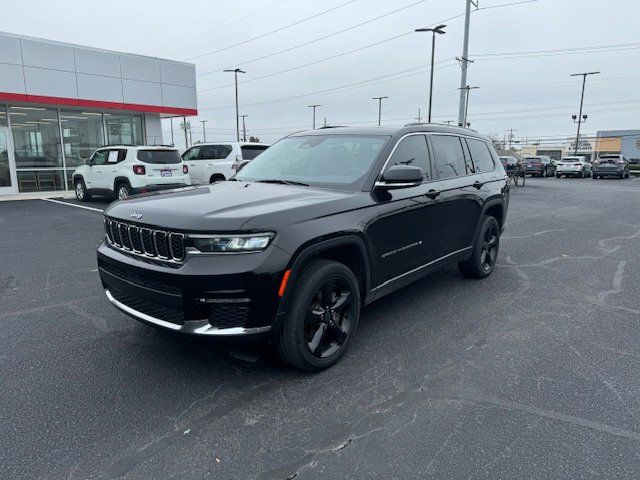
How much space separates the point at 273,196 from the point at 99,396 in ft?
5.94

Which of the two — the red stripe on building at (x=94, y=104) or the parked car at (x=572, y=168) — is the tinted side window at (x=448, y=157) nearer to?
the red stripe on building at (x=94, y=104)

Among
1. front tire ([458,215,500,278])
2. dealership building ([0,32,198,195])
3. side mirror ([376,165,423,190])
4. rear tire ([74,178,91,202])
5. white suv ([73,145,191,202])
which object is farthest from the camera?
dealership building ([0,32,198,195])

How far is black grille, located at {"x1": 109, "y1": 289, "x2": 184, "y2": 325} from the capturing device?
10.1 ft

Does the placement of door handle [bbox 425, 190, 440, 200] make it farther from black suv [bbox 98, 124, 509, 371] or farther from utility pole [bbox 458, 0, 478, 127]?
utility pole [bbox 458, 0, 478, 127]

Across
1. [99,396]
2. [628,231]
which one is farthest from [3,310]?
[628,231]

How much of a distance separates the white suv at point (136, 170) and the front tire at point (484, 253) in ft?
31.4

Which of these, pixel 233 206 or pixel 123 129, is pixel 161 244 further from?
pixel 123 129

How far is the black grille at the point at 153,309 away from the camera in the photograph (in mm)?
3086

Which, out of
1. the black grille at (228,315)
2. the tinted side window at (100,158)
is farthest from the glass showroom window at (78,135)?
the black grille at (228,315)

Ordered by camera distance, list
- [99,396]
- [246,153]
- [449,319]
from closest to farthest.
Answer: [99,396], [449,319], [246,153]

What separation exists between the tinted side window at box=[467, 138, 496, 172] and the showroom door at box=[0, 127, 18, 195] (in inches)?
659

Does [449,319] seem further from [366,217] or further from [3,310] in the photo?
[3,310]

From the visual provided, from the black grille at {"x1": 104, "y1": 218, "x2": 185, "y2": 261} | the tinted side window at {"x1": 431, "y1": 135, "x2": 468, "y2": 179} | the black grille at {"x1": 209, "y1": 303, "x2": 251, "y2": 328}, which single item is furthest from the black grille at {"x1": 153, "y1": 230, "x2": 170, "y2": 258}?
the tinted side window at {"x1": 431, "y1": 135, "x2": 468, "y2": 179}

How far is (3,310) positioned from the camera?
4.82 meters
